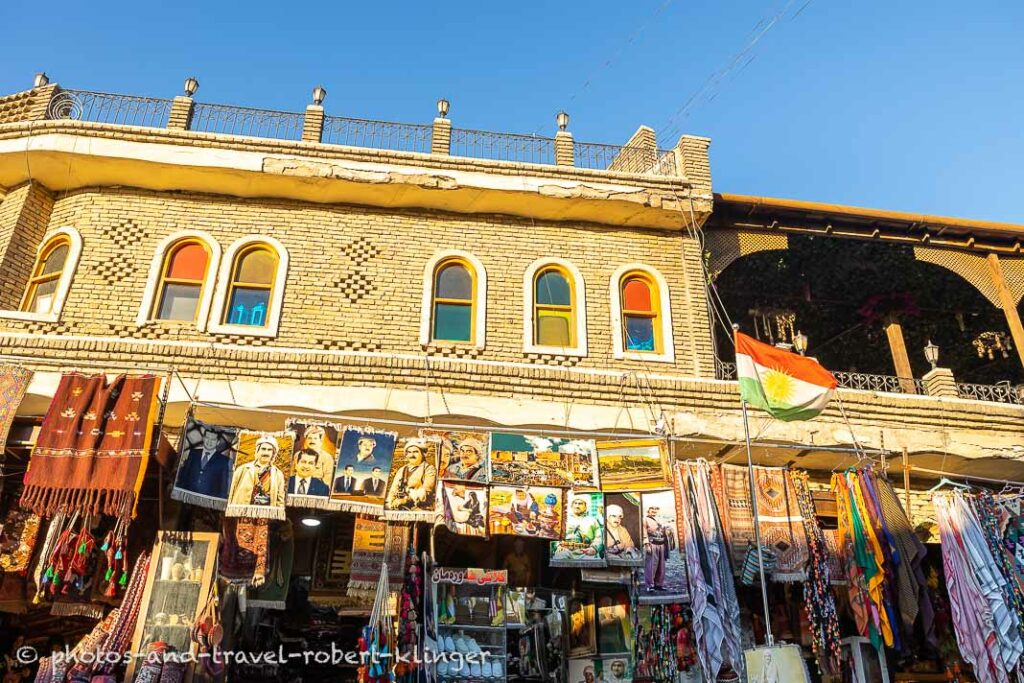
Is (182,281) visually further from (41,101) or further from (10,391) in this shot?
(41,101)

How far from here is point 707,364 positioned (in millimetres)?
10398

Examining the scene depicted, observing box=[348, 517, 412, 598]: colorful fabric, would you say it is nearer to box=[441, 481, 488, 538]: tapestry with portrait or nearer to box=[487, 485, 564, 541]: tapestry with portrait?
box=[441, 481, 488, 538]: tapestry with portrait

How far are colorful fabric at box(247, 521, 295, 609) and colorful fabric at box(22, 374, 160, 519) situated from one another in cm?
160

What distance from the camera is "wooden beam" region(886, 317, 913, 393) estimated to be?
12156 millimetres

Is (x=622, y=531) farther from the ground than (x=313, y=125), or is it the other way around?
(x=313, y=125)

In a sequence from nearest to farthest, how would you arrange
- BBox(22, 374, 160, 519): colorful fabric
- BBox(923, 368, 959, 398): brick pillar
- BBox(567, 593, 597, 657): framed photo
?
BBox(22, 374, 160, 519): colorful fabric < BBox(567, 593, 597, 657): framed photo < BBox(923, 368, 959, 398): brick pillar

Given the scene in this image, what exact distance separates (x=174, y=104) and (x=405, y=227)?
381cm

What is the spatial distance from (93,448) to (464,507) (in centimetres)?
360

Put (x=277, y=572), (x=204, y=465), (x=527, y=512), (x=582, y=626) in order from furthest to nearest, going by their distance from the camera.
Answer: (x=582, y=626) → (x=277, y=572) → (x=527, y=512) → (x=204, y=465)

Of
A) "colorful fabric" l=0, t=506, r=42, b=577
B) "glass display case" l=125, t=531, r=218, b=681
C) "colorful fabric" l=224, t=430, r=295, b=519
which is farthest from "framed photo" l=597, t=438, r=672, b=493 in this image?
"colorful fabric" l=0, t=506, r=42, b=577

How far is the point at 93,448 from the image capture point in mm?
7191

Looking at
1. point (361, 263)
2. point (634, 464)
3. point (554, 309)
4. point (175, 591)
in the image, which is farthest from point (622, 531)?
point (361, 263)

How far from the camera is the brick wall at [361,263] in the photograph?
392 inches

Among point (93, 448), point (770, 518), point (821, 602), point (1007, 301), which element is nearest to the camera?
point (93, 448)
